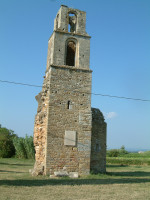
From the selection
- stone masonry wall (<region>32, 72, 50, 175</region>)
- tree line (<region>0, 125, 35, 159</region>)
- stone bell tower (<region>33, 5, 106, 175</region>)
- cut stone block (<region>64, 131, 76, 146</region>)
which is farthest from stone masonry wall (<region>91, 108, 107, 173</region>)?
tree line (<region>0, 125, 35, 159</region>)

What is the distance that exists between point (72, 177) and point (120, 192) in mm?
4233

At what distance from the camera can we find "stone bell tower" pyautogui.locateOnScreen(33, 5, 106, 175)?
44.2ft

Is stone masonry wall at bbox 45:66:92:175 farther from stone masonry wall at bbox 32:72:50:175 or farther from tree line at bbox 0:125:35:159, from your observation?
tree line at bbox 0:125:35:159

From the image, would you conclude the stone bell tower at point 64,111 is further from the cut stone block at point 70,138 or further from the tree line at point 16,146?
the tree line at point 16,146

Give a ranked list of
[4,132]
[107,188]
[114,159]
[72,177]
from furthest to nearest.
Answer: [4,132], [114,159], [72,177], [107,188]

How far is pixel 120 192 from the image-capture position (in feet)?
29.8

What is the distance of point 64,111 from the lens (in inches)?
551

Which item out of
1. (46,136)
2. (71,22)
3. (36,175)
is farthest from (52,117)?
(71,22)

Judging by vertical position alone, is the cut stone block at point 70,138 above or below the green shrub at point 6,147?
above

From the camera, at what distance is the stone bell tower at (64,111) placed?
13.5 metres

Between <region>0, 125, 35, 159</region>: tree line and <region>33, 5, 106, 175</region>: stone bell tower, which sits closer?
<region>33, 5, 106, 175</region>: stone bell tower

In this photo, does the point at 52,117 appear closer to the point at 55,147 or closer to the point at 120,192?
the point at 55,147

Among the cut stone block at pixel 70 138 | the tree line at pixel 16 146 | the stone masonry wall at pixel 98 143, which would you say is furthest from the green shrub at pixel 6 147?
the cut stone block at pixel 70 138

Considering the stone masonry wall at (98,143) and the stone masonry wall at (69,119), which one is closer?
the stone masonry wall at (69,119)
